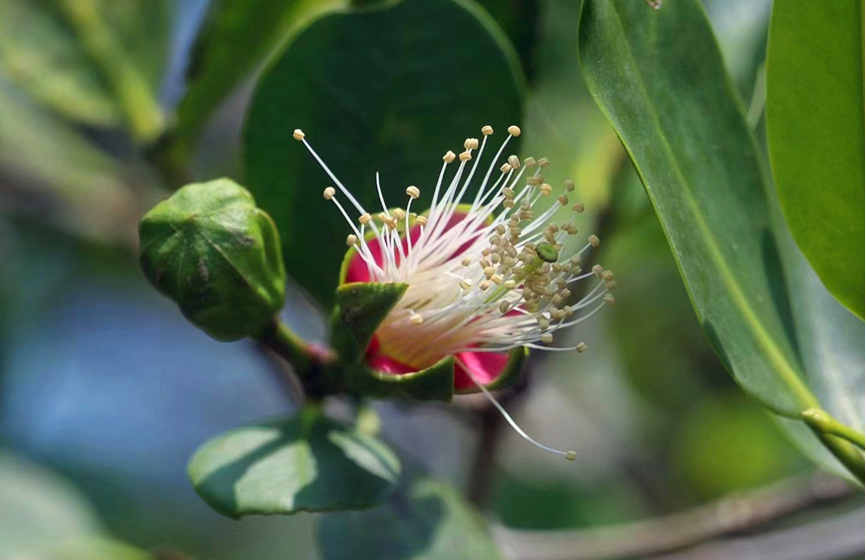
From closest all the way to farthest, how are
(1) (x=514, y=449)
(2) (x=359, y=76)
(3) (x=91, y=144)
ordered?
(2) (x=359, y=76), (3) (x=91, y=144), (1) (x=514, y=449)

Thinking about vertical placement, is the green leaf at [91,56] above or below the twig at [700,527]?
above

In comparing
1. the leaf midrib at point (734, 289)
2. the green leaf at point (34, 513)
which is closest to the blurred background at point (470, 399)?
the green leaf at point (34, 513)

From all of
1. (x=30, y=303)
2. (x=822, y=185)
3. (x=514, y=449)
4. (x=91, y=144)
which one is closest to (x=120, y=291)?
(x=30, y=303)

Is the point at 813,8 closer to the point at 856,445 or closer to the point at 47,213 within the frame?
the point at 856,445

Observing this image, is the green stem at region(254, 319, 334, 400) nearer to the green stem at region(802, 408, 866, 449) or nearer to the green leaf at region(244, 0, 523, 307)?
the green leaf at region(244, 0, 523, 307)

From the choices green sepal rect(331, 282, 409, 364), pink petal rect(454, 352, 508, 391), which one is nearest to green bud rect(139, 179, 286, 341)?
green sepal rect(331, 282, 409, 364)

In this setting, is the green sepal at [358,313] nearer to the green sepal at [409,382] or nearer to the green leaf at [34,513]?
the green sepal at [409,382]
